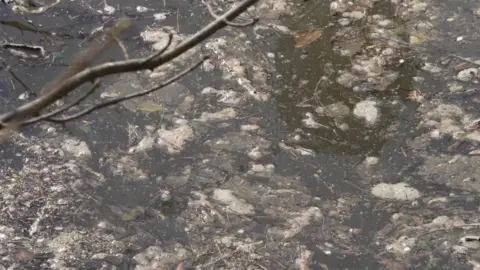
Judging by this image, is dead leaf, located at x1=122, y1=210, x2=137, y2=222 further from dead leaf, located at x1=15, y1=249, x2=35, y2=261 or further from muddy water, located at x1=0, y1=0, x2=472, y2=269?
dead leaf, located at x1=15, y1=249, x2=35, y2=261

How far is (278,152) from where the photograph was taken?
2666 millimetres


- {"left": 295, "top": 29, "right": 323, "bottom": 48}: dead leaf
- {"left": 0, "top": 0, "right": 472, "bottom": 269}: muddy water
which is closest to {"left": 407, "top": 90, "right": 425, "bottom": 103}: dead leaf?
{"left": 0, "top": 0, "right": 472, "bottom": 269}: muddy water

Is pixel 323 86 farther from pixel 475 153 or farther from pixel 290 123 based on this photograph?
pixel 475 153

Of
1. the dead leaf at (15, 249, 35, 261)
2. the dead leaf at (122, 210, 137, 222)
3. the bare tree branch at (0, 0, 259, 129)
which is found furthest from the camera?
the dead leaf at (122, 210, 137, 222)

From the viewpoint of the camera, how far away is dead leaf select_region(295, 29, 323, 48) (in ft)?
10.4

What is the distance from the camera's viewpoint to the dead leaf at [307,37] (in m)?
3.16

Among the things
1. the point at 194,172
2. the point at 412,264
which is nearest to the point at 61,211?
the point at 194,172

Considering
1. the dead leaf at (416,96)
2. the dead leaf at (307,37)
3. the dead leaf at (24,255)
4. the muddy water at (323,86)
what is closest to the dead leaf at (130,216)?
the dead leaf at (24,255)

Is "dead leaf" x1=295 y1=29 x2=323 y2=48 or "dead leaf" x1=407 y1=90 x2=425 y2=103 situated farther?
"dead leaf" x1=295 y1=29 x2=323 y2=48

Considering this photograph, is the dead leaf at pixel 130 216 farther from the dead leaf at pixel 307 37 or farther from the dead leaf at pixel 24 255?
the dead leaf at pixel 307 37

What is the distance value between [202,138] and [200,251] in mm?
591

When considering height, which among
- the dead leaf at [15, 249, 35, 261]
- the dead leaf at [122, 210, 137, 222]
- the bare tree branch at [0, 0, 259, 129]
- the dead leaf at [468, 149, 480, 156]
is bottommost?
the dead leaf at [122, 210, 137, 222]

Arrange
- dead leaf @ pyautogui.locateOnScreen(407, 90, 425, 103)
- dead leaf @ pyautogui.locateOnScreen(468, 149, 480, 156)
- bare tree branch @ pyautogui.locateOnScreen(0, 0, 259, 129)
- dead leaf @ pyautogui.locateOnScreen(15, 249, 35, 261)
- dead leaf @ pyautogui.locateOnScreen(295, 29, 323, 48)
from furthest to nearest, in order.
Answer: dead leaf @ pyautogui.locateOnScreen(295, 29, 323, 48) < dead leaf @ pyautogui.locateOnScreen(407, 90, 425, 103) < dead leaf @ pyautogui.locateOnScreen(468, 149, 480, 156) < dead leaf @ pyautogui.locateOnScreen(15, 249, 35, 261) < bare tree branch @ pyautogui.locateOnScreen(0, 0, 259, 129)

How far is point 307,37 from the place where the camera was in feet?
10.5
